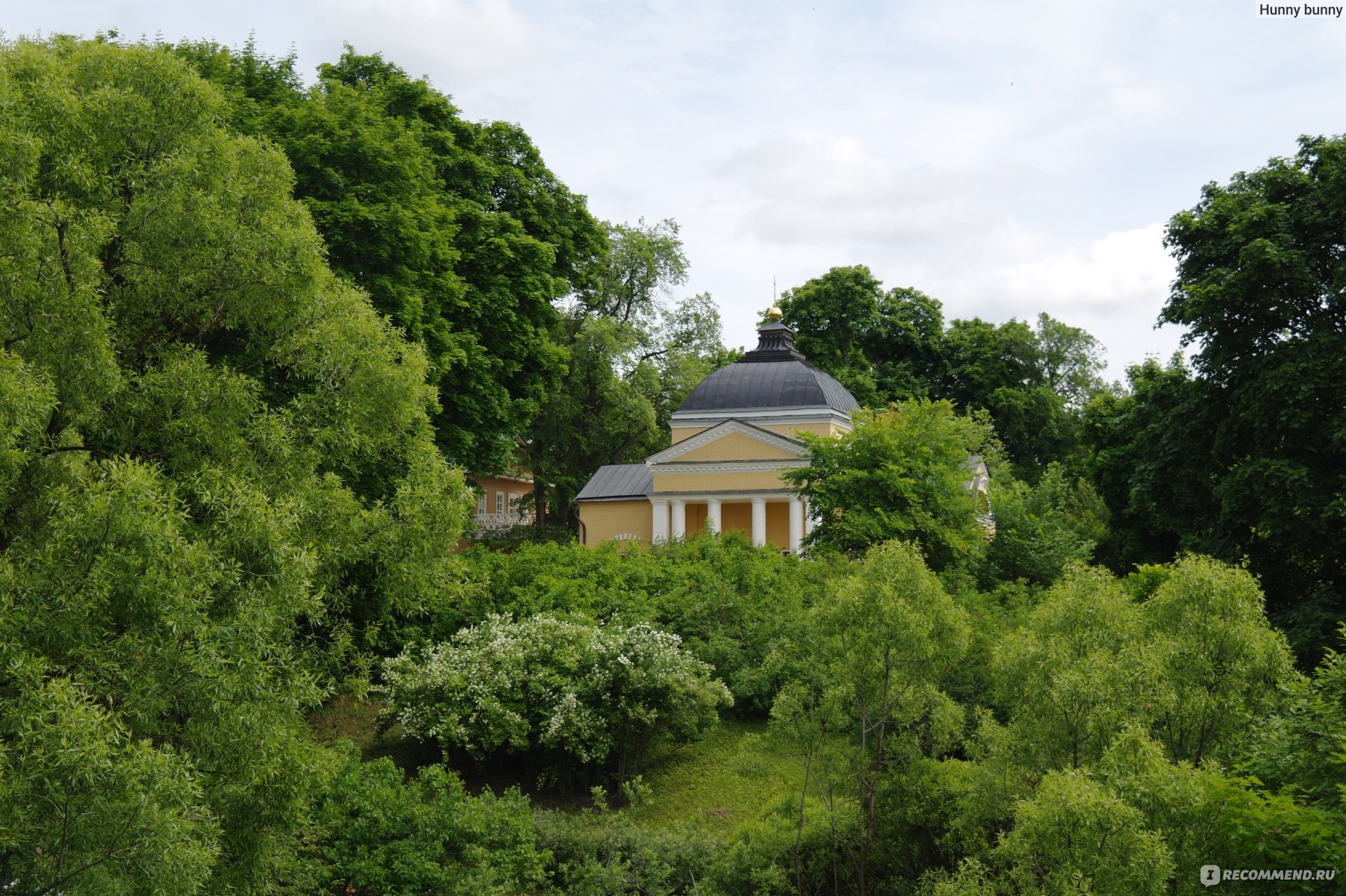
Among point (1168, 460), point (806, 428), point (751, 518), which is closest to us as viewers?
point (1168, 460)

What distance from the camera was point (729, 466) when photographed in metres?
37.8

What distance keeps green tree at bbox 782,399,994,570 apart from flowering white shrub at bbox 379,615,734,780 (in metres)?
7.12

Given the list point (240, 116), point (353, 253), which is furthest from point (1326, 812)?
point (240, 116)

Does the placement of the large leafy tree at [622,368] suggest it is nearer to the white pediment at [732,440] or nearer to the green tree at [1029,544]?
the white pediment at [732,440]

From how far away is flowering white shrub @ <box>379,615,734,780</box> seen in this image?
57.9ft

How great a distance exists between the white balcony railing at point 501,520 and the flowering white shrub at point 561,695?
71.9 feet

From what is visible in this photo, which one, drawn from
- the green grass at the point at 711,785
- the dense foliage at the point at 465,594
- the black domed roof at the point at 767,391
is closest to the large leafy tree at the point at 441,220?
the dense foliage at the point at 465,594

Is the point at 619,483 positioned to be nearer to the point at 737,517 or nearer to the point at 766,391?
the point at 737,517

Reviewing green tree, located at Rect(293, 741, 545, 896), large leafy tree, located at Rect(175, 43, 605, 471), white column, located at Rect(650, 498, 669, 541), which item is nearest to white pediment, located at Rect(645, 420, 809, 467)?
white column, located at Rect(650, 498, 669, 541)

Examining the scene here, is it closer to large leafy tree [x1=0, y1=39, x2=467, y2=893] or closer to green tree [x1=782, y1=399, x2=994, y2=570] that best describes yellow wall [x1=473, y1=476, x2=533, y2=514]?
green tree [x1=782, y1=399, x2=994, y2=570]

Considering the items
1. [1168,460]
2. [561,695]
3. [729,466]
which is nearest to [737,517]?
[729,466]

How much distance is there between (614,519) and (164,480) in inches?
1158

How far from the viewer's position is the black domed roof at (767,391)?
4003cm

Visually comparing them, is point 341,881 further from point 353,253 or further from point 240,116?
point 240,116
